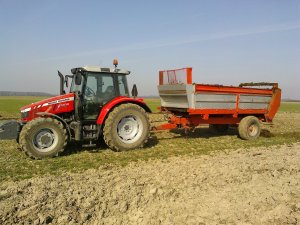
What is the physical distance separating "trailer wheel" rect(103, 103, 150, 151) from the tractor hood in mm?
1059

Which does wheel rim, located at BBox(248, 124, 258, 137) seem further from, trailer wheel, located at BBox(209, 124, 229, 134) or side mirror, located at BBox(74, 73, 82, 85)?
side mirror, located at BBox(74, 73, 82, 85)

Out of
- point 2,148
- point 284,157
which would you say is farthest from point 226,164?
point 2,148

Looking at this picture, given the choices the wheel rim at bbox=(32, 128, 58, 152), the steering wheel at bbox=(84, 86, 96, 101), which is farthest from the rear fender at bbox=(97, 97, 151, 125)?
the wheel rim at bbox=(32, 128, 58, 152)

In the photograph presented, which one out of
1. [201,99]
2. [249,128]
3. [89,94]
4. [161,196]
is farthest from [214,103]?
[161,196]

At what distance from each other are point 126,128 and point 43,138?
220cm

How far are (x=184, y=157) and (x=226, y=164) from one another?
3.91ft

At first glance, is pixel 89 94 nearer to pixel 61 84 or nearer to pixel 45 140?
pixel 61 84

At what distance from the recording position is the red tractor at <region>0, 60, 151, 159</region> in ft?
24.7

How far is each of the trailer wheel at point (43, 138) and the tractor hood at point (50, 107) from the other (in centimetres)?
49

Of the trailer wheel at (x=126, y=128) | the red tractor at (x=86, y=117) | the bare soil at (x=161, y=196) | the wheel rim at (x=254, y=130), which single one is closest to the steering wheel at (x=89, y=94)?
the red tractor at (x=86, y=117)

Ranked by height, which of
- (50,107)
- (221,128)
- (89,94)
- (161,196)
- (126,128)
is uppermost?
(89,94)

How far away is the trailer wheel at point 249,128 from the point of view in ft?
35.6

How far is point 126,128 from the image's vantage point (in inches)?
342

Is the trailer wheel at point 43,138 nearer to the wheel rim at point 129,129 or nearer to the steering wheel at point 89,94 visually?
the steering wheel at point 89,94
